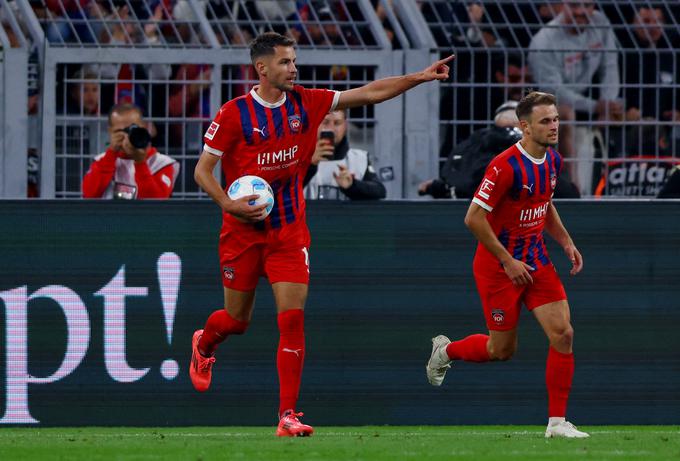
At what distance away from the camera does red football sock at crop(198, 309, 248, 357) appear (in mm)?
10812

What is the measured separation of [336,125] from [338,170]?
0.32 metres

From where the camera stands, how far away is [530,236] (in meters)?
10.4

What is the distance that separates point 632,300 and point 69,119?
415 cm

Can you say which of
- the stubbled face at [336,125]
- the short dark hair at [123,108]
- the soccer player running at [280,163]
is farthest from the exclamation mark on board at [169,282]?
the soccer player running at [280,163]

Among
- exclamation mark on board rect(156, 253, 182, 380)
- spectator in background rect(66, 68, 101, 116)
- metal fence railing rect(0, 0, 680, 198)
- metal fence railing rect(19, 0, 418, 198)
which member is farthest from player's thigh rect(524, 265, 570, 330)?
spectator in background rect(66, 68, 101, 116)

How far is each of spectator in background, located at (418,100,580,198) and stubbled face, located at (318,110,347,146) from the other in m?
0.72

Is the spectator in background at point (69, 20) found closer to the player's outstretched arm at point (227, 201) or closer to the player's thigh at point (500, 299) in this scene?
the player's outstretched arm at point (227, 201)

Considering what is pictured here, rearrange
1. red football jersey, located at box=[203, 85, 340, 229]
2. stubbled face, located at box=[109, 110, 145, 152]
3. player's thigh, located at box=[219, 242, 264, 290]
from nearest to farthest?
red football jersey, located at box=[203, 85, 340, 229] → player's thigh, located at box=[219, 242, 264, 290] → stubbled face, located at box=[109, 110, 145, 152]

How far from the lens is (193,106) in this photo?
13.0 meters

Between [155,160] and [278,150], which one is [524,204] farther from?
[155,160]

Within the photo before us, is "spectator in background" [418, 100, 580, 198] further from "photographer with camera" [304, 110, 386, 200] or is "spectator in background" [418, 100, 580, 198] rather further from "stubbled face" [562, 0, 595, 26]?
"stubbled face" [562, 0, 595, 26]

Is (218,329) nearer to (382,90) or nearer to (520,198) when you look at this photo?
(382,90)

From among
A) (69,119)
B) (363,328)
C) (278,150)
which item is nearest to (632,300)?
(363,328)

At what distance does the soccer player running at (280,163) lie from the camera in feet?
33.4
